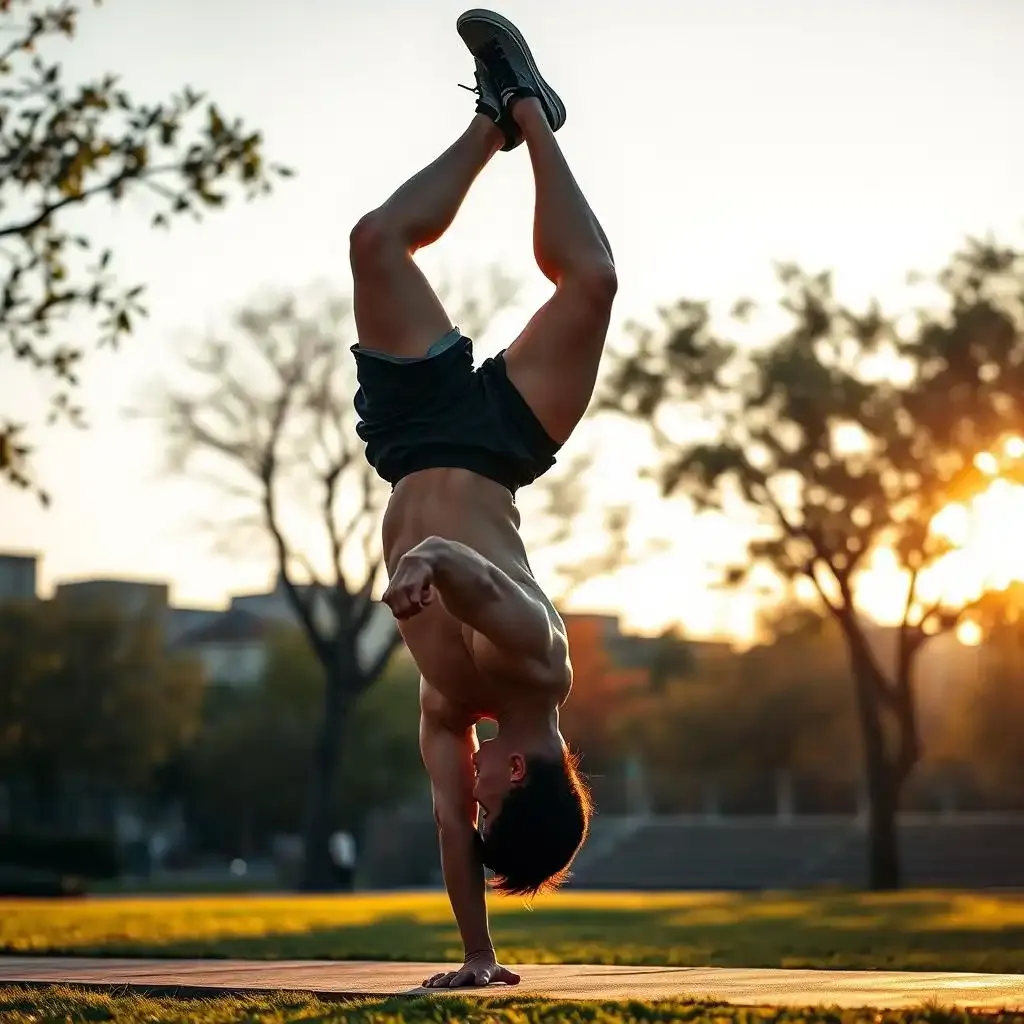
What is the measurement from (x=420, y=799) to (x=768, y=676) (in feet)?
46.1

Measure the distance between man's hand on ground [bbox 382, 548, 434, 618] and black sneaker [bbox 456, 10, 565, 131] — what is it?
273cm

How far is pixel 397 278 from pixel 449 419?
63 centimetres

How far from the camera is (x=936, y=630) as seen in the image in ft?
110

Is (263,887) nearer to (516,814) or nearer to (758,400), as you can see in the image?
(758,400)

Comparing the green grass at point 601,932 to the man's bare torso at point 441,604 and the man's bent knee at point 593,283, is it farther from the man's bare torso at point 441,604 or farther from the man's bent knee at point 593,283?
the man's bent knee at point 593,283

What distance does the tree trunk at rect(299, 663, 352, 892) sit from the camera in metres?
39.8

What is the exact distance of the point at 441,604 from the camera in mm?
6164

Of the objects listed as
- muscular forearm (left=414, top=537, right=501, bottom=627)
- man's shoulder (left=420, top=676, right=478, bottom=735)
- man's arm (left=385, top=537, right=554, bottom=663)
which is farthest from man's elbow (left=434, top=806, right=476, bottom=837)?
muscular forearm (left=414, top=537, right=501, bottom=627)

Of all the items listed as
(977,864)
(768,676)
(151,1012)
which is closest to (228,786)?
(768,676)

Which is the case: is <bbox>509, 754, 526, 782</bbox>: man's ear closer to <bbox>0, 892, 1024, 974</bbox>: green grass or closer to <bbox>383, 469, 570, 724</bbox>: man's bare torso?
<bbox>383, 469, 570, 724</bbox>: man's bare torso

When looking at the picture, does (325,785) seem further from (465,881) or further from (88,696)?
(465,881)

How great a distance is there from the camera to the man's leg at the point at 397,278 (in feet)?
22.2

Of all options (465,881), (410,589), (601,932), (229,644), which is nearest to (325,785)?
(601,932)

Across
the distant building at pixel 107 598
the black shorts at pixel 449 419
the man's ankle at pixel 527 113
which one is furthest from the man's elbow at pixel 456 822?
the distant building at pixel 107 598
